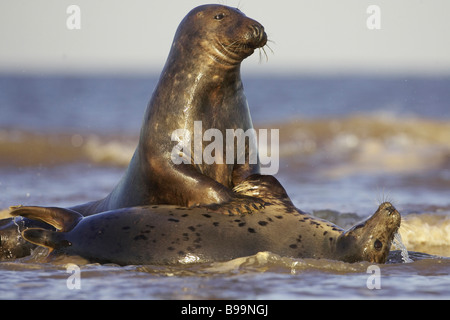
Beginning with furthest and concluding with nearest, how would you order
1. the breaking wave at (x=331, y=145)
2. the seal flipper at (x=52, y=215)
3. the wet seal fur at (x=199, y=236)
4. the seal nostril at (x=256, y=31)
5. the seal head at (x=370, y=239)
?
the breaking wave at (x=331, y=145)
the seal nostril at (x=256, y=31)
the seal flipper at (x=52, y=215)
the seal head at (x=370, y=239)
the wet seal fur at (x=199, y=236)

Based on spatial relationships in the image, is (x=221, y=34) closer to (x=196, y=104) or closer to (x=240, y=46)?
(x=240, y=46)

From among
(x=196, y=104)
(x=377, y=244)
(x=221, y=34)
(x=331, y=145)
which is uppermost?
(x=221, y=34)

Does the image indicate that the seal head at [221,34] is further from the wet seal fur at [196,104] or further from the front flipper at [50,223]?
the front flipper at [50,223]

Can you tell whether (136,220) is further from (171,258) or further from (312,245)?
(312,245)

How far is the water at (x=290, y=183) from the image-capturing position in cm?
620

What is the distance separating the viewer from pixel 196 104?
24.3 feet

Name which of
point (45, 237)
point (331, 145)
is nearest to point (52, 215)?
point (45, 237)

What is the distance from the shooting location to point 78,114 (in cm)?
3491

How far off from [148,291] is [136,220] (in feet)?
3.02

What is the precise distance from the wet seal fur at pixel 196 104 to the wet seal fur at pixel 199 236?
0.90 ft

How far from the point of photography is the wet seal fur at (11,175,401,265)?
662 centimetres

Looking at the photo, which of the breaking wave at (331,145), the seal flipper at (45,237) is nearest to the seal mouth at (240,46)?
the seal flipper at (45,237)

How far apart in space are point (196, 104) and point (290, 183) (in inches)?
308
